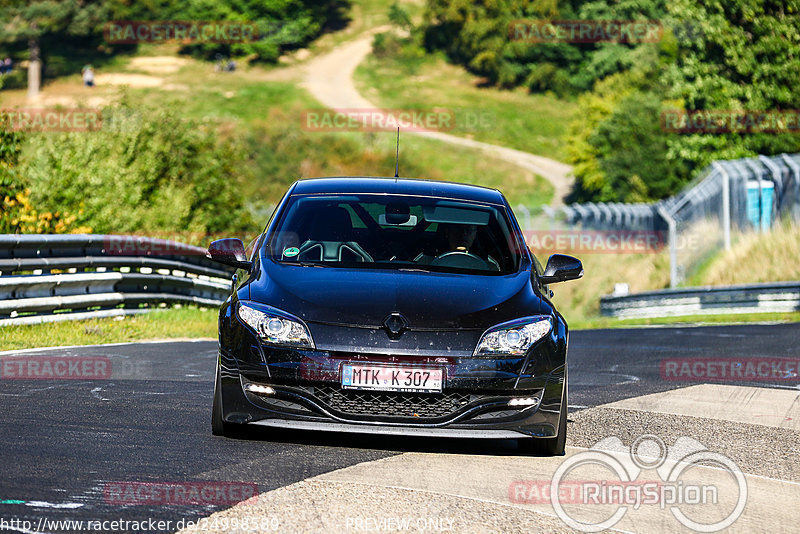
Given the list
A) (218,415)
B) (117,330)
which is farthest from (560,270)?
(117,330)

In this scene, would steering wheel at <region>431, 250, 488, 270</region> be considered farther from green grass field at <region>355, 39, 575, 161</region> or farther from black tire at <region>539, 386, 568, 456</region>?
green grass field at <region>355, 39, 575, 161</region>

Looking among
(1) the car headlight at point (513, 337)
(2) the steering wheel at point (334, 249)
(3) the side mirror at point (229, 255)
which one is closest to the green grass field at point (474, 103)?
(2) the steering wheel at point (334, 249)

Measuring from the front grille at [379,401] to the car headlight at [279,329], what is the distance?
0.92 ft

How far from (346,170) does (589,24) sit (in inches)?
1248

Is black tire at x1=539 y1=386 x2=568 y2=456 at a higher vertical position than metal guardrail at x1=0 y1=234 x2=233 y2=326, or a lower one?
higher

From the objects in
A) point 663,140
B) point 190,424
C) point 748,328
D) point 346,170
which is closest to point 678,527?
point 190,424

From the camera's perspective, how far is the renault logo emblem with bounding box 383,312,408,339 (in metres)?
6.42

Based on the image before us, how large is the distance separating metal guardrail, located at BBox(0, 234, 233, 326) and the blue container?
18.5 metres

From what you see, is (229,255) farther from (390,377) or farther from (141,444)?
(390,377)

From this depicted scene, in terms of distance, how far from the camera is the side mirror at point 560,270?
7.60 m

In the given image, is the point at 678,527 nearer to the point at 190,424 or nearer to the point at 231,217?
the point at 190,424

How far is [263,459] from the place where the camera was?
20.9 ft

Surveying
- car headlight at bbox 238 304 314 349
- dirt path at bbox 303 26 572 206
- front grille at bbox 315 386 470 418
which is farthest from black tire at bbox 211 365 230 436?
dirt path at bbox 303 26 572 206

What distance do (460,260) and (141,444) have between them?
2.28m
